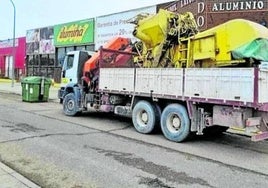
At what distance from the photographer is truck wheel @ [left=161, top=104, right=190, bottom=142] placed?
1056 cm

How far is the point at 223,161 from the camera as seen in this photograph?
28.0 ft

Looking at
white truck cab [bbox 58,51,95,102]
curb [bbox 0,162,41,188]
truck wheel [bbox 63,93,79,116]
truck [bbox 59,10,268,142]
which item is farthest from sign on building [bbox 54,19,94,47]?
curb [bbox 0,162,41,188]

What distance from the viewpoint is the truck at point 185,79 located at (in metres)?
9.34

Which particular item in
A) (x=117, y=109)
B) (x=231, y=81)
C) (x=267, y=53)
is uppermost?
(x=267, y=53)

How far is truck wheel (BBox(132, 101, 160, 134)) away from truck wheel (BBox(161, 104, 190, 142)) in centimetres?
48

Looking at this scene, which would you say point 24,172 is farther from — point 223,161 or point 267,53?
point 267,53

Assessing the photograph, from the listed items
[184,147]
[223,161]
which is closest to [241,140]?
[184,147]

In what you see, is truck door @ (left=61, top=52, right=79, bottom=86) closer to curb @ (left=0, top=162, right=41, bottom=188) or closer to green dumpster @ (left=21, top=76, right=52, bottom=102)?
green dumpster @ (left=21, top=76, right=52, bottom=102)

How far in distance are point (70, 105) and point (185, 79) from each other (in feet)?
21.5

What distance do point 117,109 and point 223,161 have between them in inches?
212

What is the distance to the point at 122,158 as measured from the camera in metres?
8.46

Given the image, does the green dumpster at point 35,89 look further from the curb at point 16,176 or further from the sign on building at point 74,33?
the curb at point 16,176

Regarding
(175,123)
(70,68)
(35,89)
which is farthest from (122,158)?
(35,89)

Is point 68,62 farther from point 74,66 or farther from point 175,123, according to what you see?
point 175,123
